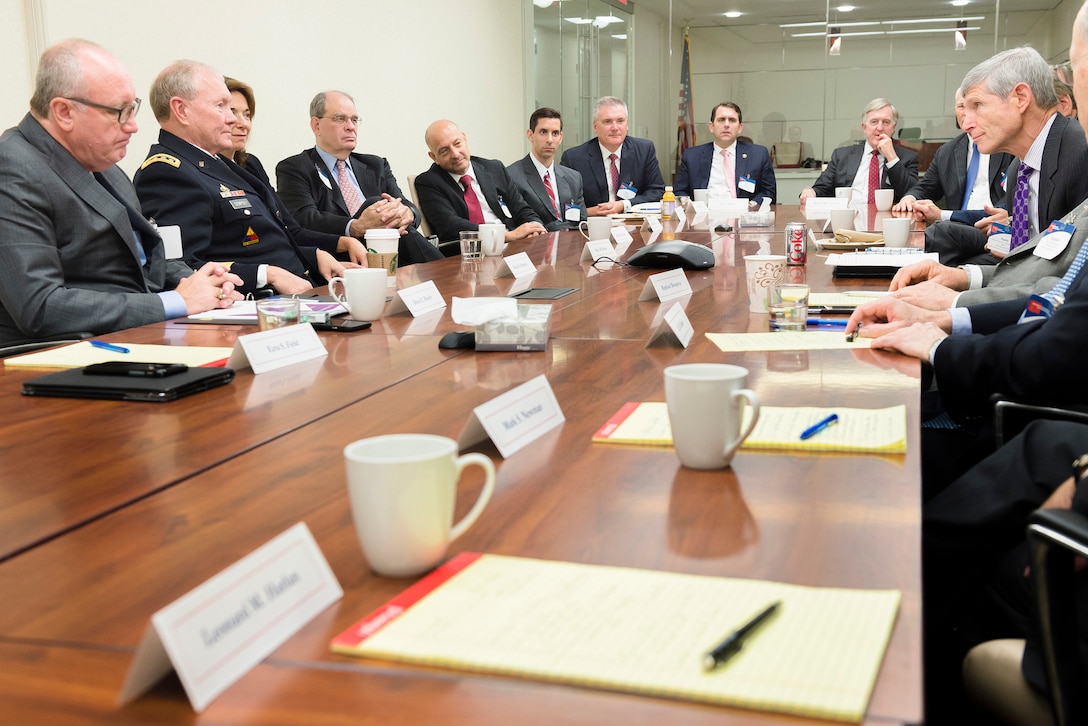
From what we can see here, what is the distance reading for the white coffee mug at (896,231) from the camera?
12.3ft

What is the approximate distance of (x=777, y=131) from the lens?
11.5 metres

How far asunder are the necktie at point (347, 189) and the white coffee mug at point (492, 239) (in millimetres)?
1702

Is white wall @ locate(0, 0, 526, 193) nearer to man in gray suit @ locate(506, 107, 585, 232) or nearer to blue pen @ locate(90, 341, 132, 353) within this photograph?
man in gray suit @ locate(506, 107, 585, 232)

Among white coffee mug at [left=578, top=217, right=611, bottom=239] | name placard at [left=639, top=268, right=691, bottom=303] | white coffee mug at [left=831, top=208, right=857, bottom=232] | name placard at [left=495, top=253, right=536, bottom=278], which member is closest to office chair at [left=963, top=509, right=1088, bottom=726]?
name placard at [left=639, top=268, right=691, bottom=303]

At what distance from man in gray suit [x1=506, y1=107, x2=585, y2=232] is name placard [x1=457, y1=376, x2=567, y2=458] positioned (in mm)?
5211

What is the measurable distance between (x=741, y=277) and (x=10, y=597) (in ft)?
8.36

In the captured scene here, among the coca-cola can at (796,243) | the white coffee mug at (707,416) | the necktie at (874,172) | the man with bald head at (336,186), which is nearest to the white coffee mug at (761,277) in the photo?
the coca-cola can at (796,243)

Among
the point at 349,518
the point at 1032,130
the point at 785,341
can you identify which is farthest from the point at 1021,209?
the point at 349,518

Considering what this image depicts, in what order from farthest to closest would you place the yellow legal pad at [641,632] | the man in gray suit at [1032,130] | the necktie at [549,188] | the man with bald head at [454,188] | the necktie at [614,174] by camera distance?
the necktie at [614,174] < the necktie at [549,188] < the man with bald head at [454,188] < the man in gray suit at [1032,130] < the yellow legal pad at [641,632]

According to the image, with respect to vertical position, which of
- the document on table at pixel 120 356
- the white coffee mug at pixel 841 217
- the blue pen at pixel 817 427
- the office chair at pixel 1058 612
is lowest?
the office chair at pixel 1058 612

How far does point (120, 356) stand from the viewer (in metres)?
2.02

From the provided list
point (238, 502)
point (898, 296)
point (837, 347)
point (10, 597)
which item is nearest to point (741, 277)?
point (898, 296)

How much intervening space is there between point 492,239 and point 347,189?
183 cm

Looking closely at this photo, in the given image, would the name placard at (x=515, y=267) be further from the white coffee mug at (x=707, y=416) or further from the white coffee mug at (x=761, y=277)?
the white coffee mug at (x=707, y=416)
